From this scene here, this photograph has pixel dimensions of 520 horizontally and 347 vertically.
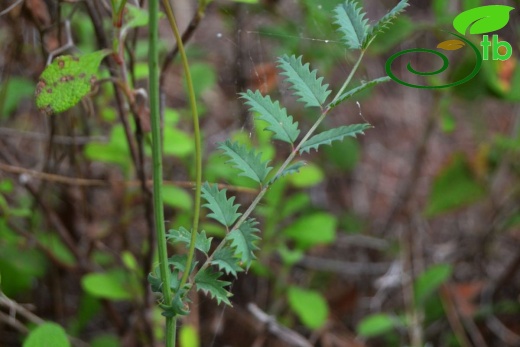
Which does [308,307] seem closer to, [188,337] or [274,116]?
[188,337]

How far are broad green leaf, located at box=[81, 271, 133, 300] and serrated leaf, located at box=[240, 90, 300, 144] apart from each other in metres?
0.62

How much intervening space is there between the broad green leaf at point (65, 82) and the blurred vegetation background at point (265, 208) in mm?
84

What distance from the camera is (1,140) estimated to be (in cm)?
131

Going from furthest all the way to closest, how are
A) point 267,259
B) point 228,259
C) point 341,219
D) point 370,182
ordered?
point 370,182 → point 341,219 → point 267,259 → point 228,259

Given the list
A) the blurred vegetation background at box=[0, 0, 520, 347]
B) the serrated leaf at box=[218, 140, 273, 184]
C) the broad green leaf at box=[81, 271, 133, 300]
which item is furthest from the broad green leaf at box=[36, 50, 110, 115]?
the broad green leaf at box=[81, 271, 133, 300]

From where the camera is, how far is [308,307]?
1461 mm

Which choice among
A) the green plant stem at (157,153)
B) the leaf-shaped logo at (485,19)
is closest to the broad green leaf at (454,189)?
the leaf-shaped logo at (485,19)

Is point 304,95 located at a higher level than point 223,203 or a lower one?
higher

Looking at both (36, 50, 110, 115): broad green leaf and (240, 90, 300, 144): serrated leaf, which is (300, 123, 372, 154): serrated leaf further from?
(36, 50, 110, 115): broad green leaf

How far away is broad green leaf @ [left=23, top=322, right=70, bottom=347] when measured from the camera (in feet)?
2.87

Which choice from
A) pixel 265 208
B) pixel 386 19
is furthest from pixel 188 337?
pixel 386 19

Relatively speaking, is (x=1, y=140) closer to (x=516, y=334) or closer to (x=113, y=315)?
(x=113, y=315)

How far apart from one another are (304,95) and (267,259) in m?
0.88

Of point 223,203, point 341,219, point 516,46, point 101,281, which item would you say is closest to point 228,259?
point 223,203
